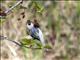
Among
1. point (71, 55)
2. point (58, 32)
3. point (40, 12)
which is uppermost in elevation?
point (40, 12)

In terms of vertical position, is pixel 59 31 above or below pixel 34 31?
below

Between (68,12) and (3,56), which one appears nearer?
(3,56)

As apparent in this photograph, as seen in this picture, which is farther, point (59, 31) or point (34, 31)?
point (59, 31)

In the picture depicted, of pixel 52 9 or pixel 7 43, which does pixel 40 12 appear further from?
pixel 52 9

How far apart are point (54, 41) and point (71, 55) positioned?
23 cm

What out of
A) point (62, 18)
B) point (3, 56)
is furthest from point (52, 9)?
point (3, 56)

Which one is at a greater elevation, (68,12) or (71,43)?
(68,12)

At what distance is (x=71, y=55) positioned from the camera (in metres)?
3.38

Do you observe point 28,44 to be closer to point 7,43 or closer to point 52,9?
point 7,43

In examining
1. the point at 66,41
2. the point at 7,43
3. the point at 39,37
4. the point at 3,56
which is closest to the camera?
the point at 39,37

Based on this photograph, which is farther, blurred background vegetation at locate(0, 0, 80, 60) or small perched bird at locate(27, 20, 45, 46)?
blurred background vegetation at locate(0, 0, 80, 60)

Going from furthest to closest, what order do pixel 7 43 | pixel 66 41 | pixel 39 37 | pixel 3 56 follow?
pixel 66 41, pixel 3 56, pixel 7 43, pixel 39 37

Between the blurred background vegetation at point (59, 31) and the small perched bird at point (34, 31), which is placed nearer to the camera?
the small perched bird at point (34, 31)

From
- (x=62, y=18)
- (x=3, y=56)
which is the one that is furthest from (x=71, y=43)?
(x=3, y=56)
